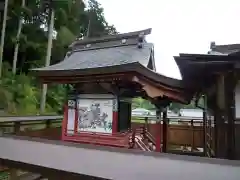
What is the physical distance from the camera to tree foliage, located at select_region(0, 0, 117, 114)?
43.2 ft

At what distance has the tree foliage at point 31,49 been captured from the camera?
1317 centimetres

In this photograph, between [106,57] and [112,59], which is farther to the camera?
[106,57]

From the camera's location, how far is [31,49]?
17406 millimetres

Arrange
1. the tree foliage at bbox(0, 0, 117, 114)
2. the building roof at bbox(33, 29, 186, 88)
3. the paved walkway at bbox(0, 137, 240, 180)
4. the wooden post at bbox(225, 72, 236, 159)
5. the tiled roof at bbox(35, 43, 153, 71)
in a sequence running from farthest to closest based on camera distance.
→ the tree foliage at bbox(0, 0, 117, 114) < the tiled roof at bbox(35, 43, 153, 71) < the building roof at bbox(33, 29, 186, 88) < the wooden post at bbox(225, 72, 236, 159) < the paved walkway at bbox(0, 137, 240, 180)

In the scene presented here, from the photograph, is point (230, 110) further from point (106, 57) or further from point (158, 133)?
point (106, 57)

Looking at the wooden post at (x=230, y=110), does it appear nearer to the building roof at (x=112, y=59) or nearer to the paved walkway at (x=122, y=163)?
the building roof at (x=112, y=59)

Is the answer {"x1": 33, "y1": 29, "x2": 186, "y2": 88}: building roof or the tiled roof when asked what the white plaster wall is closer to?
{"x1": 33, "y1": 29, "x2": 186, "y2": 88}: building roof

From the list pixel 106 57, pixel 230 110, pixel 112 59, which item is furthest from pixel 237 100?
pixel 106 57

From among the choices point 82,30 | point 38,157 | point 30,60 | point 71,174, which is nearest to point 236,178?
point 71,174

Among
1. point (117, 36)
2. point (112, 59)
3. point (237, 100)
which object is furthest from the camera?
point (117, 36)

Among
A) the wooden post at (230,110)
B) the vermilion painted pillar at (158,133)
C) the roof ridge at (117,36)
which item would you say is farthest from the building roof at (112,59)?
the wooden post at (230,110)

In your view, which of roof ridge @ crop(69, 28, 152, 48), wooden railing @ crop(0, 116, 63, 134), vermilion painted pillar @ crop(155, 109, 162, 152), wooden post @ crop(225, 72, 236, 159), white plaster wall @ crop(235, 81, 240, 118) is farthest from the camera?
roof ridge @ crop(69, 28, 152, 48)

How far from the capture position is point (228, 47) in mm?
7723

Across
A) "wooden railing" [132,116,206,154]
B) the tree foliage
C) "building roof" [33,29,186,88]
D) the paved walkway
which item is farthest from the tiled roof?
the tree foliage
